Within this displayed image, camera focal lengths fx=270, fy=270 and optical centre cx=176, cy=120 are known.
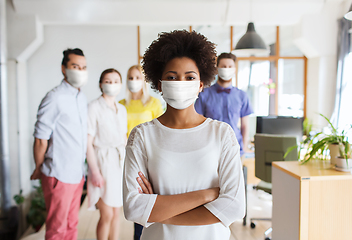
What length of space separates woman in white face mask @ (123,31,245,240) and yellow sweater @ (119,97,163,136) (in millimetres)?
1441

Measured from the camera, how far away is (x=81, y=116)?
2111 mm

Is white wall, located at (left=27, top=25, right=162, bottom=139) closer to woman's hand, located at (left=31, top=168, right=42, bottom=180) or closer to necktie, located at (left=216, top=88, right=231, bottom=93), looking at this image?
necktie, located at (left=216, top=88, right=231, bottom=93)

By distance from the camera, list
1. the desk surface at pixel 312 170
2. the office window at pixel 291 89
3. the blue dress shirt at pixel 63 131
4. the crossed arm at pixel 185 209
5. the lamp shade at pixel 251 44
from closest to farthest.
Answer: the crossed arm at pixel 185 209, the desk surface at pixel 312 170, the blue dress shirt at pixel 63 131, the lamp shade at pixel 251 44, the office window at pixel 291 89

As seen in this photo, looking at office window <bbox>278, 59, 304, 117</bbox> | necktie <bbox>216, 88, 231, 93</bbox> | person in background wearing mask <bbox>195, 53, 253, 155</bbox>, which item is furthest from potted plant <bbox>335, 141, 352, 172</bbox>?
office window <bbox>278, 59, 304, 117</bbox>

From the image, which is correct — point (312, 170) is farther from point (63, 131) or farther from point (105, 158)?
point (63, 131)

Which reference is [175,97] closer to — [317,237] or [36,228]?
[317,237]

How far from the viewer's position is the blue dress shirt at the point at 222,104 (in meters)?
2.39

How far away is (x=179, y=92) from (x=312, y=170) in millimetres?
1470

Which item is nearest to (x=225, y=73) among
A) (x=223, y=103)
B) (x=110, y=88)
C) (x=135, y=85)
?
(x=223, y=103)

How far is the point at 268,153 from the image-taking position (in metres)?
2.76

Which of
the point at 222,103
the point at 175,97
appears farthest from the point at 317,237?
the point at 175,97

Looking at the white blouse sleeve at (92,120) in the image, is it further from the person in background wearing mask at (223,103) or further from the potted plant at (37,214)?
the potted plant at (37,214)

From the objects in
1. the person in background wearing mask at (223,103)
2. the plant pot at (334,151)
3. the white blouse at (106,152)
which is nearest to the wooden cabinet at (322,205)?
the plant pot at (334,151)

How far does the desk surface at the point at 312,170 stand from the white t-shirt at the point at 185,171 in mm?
1081
